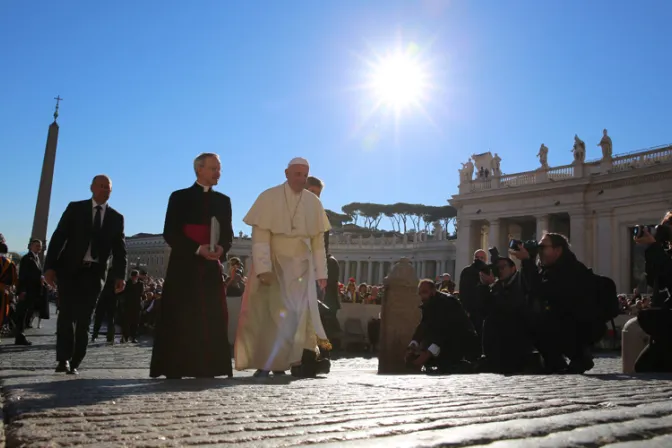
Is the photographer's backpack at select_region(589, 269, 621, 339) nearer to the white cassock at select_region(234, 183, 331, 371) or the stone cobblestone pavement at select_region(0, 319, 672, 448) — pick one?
the white cassock at select_region(234, 183, 331, 371)

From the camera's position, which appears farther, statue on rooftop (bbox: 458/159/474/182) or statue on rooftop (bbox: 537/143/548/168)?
statue on rooftop (bbox: 458/159/474/182)

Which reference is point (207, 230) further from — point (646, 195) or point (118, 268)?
point (646, 195)

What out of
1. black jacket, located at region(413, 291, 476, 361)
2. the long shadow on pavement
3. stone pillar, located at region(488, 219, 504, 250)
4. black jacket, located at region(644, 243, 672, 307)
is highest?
stone pillar, located at region(488, 219, 504, 250)

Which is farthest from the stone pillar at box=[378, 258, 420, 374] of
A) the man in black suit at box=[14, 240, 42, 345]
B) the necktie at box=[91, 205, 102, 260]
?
the man in black suit at box=[14, 240, 42, 345]

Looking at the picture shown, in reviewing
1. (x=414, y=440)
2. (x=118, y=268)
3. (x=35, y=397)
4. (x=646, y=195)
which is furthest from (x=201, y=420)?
(x=646, y=195)

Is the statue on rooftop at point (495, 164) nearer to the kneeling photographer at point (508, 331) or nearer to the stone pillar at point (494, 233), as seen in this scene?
the stone pillar at point (494, 233)

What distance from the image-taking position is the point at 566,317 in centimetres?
738

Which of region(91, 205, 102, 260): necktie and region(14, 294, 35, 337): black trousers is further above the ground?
region(91, 205, 102, 260): necktie

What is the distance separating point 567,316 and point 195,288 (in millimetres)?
4384

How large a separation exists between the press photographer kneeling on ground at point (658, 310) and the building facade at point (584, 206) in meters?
29.1

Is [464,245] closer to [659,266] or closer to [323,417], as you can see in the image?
[659,266]

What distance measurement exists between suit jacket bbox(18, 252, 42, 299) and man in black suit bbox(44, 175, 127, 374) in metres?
6.97

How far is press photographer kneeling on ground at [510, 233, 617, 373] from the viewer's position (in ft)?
24.0

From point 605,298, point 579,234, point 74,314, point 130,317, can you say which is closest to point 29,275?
point 130,317
